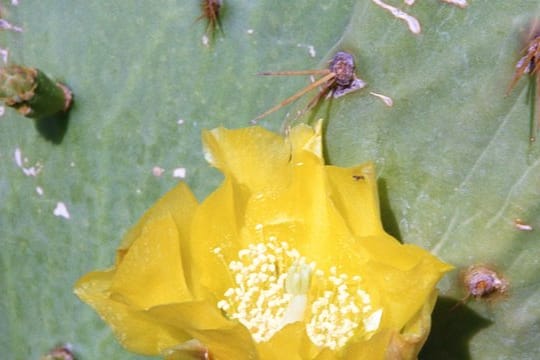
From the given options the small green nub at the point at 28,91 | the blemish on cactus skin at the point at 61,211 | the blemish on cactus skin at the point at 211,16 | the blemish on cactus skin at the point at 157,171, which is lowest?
the blemish on cactus skin at the point at 61,211

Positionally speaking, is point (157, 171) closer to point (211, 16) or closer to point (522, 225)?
point (211, 16)

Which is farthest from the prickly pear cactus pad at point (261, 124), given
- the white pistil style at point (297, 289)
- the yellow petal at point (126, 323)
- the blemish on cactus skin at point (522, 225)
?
the yellow petal at point (126, 323)

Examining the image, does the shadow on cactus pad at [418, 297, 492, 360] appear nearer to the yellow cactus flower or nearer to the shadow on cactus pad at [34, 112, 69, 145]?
the yellow cactus flower

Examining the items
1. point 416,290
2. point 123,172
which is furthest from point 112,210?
point 416,290

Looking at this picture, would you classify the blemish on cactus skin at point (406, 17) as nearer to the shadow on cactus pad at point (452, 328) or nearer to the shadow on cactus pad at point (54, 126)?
the shadow on cactus pad at point (452, 328)

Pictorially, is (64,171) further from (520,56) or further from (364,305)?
(520,56)

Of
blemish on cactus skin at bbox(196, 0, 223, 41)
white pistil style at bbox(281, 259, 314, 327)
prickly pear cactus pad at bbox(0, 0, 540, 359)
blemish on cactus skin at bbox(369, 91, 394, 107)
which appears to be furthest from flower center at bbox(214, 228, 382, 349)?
blemish on cactus skin at bbox(196, 0, 223, 41)

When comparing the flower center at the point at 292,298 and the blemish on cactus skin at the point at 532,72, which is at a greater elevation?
the blemish on cactus skin at the point at 532,72

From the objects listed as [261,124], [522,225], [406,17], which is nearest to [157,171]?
[261,124]
